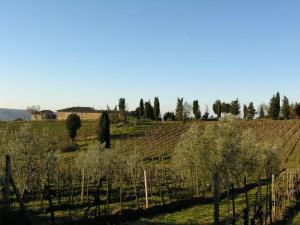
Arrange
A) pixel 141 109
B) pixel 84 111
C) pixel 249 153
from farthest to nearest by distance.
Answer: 1. pixel 84 111
2. pixel 141 109
3. pixel 249 153

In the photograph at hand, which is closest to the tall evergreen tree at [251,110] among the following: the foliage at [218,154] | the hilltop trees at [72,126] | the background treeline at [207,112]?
the background treeline at [207,112]

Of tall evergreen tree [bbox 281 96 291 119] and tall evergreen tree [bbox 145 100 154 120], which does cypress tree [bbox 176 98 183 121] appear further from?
tall evergreen tree [bbox 281 96 291 119]

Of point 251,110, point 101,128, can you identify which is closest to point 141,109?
point 251,110

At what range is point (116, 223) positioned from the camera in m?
21.8

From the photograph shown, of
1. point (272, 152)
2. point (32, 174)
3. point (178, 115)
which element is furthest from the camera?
point (178, 115)

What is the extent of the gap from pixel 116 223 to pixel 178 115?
4069 inches

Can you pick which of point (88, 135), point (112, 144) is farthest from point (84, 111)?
point (112, 144)

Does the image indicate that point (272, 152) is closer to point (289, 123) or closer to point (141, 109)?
point (289, 123)

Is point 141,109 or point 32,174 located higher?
point 141,109

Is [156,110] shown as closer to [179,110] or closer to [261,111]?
[179,110]

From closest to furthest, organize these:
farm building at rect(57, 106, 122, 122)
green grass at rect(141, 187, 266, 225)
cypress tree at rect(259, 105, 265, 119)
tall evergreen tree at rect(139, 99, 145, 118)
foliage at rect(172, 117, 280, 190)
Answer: green grass at rect(141, 187, 266, 225) < foliage at rect(172, 117, 280, 190) < tall evergreen tree at rect(139, 99, 145, 118) < cypress tree at rect(259, 105, 265, 119) < farm building at rect(57, 106, 122, 122)

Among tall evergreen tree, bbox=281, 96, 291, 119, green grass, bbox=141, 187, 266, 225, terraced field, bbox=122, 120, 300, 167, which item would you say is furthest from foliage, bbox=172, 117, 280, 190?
tall evergreen tree, bbox=281, 96, 291, 119

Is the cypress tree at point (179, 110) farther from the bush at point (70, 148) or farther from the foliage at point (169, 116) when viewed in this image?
the bush at point (70, 148)

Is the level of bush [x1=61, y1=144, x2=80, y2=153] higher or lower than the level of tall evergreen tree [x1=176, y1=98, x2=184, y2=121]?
lower
